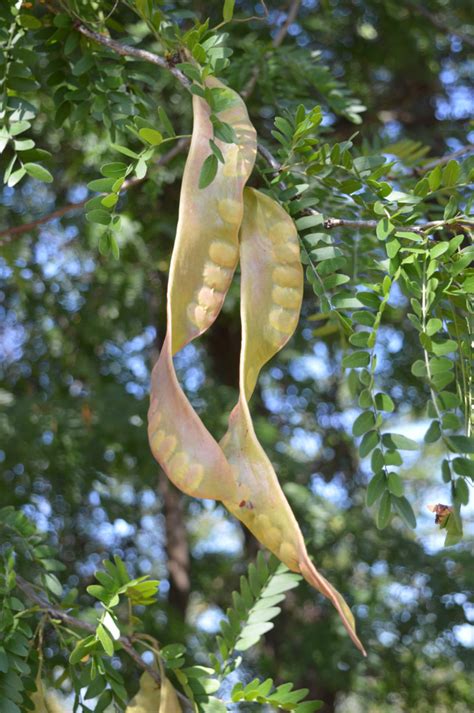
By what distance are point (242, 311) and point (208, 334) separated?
6.79 feet

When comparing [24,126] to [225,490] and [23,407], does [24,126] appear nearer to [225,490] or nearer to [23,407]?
[225,490]

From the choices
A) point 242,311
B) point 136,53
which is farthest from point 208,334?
point 242,311

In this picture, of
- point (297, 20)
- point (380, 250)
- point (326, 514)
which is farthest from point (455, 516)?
point (297, 20)

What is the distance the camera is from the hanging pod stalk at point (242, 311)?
64 centimetres

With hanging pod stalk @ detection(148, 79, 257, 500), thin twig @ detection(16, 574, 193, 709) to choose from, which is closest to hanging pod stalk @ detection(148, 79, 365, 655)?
hanging pod stalk @ detection(148, 79, 257, 500)

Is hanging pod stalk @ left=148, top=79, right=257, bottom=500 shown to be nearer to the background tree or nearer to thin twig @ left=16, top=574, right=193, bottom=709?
the background tree

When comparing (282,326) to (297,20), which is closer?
(282,326)

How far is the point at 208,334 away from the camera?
277cm

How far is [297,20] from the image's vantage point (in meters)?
2.27

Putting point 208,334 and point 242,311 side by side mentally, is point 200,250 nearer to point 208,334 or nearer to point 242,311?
point 242,311

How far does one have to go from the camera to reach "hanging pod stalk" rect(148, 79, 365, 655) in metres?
0.64

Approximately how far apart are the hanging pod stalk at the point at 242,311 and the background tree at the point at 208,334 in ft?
0.14

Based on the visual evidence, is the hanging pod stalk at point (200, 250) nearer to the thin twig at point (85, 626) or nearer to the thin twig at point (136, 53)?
the thin twig at point (136, 53)

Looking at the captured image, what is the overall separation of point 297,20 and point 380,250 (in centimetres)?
143
